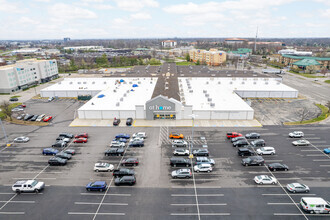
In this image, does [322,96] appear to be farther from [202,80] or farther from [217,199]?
[217,199]

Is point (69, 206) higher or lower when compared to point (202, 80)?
lower

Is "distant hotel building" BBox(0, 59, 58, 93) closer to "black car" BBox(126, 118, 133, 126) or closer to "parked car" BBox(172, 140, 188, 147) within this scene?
"black car" BBox(126, 118, 133, 126)

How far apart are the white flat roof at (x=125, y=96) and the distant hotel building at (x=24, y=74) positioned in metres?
44.9

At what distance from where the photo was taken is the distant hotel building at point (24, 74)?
305ft

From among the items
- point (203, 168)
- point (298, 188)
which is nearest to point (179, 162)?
point (203, 168)

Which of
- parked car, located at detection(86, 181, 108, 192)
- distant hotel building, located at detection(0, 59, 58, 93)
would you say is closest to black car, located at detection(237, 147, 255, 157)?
parked car, located at detection(86, 181, 108, 192)

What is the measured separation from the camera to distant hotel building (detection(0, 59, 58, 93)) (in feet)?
305

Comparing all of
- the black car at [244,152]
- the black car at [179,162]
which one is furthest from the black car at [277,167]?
the black car at [179,162]

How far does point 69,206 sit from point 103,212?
541 centimetres

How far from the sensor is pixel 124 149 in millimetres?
45406

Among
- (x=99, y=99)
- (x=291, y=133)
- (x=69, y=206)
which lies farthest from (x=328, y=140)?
(x=99, y=99)

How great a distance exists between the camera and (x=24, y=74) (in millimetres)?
102312

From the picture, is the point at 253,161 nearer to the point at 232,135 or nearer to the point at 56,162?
the point at 232,135

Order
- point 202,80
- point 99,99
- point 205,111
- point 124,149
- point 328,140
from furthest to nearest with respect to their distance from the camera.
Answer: point 202,80
point 99,99
point 205,111
point 328,140
point 124,149
